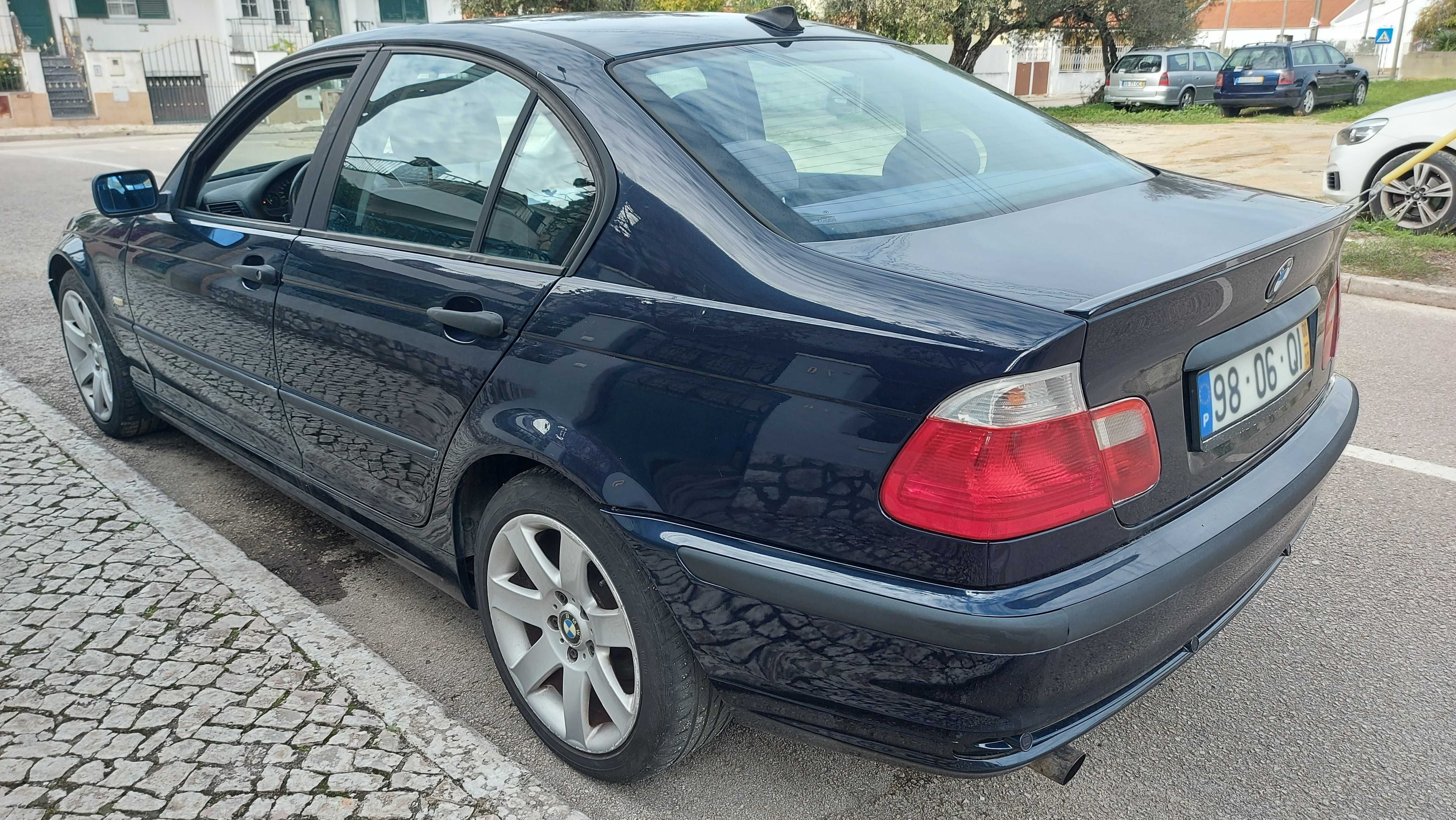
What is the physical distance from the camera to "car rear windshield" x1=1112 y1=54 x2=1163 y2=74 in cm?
2522

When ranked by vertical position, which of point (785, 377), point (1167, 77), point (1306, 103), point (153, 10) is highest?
point (153, 10)

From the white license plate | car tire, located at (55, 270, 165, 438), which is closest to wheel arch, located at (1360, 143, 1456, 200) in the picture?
the white license plate

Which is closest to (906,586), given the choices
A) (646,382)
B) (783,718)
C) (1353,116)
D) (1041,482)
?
(1041,482)

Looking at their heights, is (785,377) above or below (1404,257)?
above

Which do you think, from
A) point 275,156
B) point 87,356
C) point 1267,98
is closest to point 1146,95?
point 1267,98

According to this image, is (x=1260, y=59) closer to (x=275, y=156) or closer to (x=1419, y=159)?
(x=1419, y=159)

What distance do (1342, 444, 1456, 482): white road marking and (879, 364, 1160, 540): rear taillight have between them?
2.76 metres

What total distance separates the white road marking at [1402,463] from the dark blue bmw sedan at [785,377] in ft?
5.46

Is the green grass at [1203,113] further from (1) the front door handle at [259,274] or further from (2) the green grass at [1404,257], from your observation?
(1) the front door handle at [259,274]

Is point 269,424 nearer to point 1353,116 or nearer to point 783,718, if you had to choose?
point 783,718

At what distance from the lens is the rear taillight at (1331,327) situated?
99.6 inches

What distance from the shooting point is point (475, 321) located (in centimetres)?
234

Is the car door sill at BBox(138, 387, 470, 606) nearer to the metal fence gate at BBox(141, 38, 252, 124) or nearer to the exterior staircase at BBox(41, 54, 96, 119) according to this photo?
the metal fence gate at BBox(141, 38, 252, 124)

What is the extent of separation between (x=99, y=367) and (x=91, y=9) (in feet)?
107
